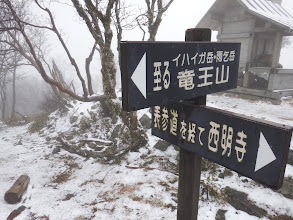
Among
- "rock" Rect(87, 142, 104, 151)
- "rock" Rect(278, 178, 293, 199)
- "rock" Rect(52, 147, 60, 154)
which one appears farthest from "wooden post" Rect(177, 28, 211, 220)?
"rock" Rect(52, 147, 60, 154)

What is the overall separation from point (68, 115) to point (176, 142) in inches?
433

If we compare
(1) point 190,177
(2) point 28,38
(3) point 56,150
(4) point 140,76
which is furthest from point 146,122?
(2) point 28,38

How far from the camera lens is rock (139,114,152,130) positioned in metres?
8.34

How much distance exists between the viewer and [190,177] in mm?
2033

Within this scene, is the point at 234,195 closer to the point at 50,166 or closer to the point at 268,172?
the point at 268,172

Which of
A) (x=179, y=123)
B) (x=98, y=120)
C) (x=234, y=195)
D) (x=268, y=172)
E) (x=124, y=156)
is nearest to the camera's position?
(x=268, y=172)

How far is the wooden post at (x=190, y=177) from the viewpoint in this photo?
189 centimetres

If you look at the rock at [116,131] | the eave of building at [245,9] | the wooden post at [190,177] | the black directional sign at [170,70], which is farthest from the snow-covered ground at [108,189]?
the eave of building at [245,9]

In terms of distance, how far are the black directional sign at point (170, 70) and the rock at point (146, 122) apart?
6429 mm

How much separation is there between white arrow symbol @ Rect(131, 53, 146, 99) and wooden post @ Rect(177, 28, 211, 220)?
702mm

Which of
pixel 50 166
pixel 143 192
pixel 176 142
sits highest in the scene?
pixel 176 142

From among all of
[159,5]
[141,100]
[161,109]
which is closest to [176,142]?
[161,109]

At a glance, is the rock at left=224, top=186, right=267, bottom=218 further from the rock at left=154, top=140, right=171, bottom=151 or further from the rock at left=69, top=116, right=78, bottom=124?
the rock at left=69, top=116, right=78, bottom=124

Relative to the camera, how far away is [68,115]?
11750mm
